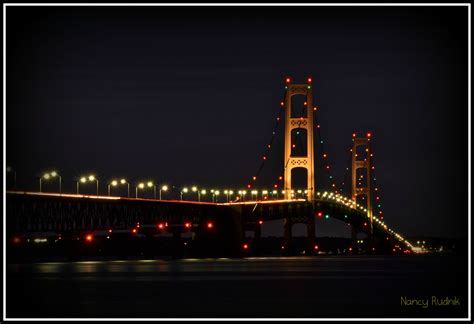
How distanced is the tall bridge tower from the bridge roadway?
1.97 meters

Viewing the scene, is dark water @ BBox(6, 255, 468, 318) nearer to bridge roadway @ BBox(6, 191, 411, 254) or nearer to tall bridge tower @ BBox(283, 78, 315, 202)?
bridge roadway @ BBox(6, 191, 411, 254)

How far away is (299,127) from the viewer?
4434 inches

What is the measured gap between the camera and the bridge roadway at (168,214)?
281 ft

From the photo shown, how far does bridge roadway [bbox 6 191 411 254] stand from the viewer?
3374 inches

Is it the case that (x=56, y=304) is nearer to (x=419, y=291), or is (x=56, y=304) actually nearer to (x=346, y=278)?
(x=419, y=291)

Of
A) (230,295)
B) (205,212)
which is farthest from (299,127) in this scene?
(230,295)

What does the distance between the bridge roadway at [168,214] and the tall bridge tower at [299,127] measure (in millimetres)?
1967

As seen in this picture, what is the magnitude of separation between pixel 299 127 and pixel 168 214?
615 inches

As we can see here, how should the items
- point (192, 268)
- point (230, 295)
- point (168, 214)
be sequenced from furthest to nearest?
point (168, 214) → point (192, 268) → point (230, 295)
